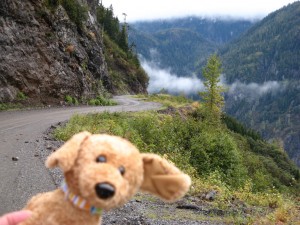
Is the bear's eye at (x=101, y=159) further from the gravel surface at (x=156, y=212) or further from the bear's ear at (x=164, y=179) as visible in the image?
the gravel surface at (x=156, y=212)

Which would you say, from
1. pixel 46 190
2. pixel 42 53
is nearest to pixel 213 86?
pixel 42 53

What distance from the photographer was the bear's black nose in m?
2.24

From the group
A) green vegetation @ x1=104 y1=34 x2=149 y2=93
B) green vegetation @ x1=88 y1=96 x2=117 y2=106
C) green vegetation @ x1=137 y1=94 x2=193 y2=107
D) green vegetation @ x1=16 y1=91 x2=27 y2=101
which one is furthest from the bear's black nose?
green vegetation @ x1=104 y1=34 x2=149 y2=93

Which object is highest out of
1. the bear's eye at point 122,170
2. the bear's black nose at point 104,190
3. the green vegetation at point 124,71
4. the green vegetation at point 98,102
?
the bear's eye at point 122,170

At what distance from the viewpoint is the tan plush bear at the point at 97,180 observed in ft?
7.50

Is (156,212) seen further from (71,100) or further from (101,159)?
(71,100)

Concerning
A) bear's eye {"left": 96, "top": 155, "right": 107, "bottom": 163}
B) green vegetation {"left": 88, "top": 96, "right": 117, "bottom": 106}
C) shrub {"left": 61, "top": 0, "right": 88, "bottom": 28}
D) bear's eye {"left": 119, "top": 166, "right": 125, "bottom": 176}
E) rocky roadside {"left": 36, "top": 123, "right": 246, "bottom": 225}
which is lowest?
green vegetation {"left": 88, "top": 96, "right": 117, "bottom": 106}

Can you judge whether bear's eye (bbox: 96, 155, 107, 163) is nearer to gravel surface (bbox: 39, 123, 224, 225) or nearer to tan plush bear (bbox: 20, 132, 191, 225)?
tan plush bear (bbox: 20, 132, 191, 225)

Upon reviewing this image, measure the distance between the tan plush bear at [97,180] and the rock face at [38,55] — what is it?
71.3 ft

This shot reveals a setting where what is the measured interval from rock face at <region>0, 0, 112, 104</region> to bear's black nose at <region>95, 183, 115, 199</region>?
22079mm

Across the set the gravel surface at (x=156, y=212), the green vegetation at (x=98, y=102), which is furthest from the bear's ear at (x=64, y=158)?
the green vegetation at (x=98, y=102)

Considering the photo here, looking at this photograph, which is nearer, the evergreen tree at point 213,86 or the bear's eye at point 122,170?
the bear's eye at point 122,170

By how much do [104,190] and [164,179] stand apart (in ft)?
1.82

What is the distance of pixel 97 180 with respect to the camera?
2.25 meters
